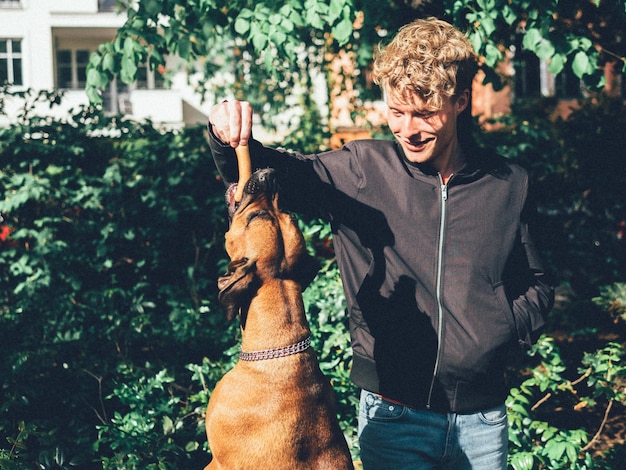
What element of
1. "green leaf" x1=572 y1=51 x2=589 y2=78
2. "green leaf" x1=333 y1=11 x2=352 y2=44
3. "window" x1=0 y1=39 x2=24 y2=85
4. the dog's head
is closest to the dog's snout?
the dog's head

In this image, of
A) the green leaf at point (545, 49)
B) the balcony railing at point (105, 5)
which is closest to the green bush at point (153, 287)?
the green leaf at point (545, 49)

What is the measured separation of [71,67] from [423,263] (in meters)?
28.5

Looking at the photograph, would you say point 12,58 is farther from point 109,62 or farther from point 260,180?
point 260,180

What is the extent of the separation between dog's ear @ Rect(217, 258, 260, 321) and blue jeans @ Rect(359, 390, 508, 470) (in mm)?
671

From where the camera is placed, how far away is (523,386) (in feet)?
14.0

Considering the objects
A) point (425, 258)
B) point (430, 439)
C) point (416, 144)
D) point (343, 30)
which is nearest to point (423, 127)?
point (416, 144)

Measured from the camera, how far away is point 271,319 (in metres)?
2.31

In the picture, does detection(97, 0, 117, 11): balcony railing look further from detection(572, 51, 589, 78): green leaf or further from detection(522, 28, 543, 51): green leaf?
detection(572, 51, 589, 78): green leaf

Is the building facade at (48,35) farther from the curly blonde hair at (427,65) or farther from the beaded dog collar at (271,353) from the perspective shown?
the beaded dog collar at (271,353)

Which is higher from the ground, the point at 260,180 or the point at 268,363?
the point at 260,180

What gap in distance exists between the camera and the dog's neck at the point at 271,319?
231 cm

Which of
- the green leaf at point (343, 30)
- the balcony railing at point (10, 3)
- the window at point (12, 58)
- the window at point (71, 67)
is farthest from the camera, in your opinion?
the window at point (71, 67)

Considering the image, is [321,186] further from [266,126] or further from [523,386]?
[266,126]

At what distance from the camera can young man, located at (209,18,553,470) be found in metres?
2.38
